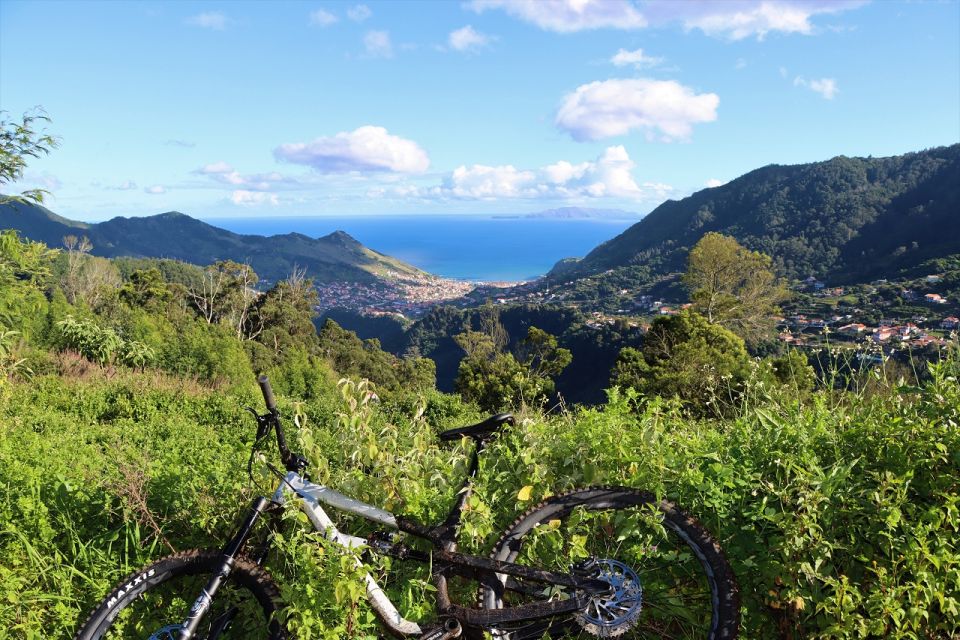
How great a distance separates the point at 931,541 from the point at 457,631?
5.24 ft

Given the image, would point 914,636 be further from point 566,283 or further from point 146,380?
point 566,283

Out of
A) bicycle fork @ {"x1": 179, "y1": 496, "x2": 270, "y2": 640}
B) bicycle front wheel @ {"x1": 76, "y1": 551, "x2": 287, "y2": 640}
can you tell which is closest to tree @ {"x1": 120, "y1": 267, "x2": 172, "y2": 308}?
bicycle front wheel @ {"x1": 76, "y1": 551, "x2": 287, "y2": 640}

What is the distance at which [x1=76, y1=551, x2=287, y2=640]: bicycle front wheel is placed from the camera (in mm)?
2062

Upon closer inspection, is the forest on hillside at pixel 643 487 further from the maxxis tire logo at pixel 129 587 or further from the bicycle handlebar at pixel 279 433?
the maxxis tire logo at pixel 129 587

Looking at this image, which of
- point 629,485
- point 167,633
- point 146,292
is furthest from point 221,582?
point 146,292

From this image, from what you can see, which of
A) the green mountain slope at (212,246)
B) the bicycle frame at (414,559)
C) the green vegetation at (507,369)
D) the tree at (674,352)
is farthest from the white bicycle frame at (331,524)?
the green mountain slope at (212,246)

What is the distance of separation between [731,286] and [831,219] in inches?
3046

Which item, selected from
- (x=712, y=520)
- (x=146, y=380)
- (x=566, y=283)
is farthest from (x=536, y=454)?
(x=566, y=283)

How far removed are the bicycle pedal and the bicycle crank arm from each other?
0.68 ft

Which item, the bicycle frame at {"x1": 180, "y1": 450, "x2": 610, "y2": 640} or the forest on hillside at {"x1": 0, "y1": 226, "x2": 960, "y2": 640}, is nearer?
the forest on hillside at {"x1": 0, "y1": 226, "x2": 960, "y2": 640}

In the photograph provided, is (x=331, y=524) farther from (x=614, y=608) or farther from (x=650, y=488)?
(x=650, y=488)

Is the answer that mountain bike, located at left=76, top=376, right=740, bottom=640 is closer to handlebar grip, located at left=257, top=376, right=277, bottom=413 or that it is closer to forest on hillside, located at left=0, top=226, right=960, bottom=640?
handlebar grip, located at left=257, top=376, right=277, bottom=413

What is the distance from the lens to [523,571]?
204cm

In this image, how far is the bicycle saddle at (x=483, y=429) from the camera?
7.73ft
